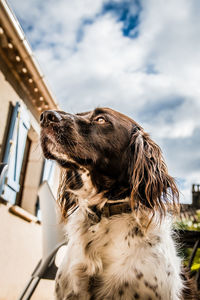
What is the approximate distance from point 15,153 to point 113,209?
2761mm

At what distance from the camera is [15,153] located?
4219 mm

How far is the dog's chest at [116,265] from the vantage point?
142cm

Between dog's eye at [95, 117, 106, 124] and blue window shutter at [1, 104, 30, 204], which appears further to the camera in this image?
blue window shutter at [1, 104, 30, 204]

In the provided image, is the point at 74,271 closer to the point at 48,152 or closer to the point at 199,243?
the point at 48,152

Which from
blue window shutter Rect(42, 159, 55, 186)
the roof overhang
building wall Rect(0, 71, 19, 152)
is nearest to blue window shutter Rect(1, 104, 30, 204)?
building wall Rect(0, 71, 19, 152)

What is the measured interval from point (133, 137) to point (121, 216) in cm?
51

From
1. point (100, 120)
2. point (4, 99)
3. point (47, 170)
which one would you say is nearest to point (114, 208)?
point (100, 120)

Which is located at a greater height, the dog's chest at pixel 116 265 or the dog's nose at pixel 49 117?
the dog's nose at pixel 49 117

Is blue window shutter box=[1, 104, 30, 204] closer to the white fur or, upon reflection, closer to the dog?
the dog

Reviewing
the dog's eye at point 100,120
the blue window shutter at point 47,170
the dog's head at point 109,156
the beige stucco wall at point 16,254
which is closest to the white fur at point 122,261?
Answer: the dog's head at point 109,156

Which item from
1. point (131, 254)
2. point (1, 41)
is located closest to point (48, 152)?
point (131, 254)

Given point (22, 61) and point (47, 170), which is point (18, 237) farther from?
point (22, 61)

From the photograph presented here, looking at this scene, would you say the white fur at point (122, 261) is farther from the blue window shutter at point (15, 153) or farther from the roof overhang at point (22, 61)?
the roof overhang at point (22, 61)

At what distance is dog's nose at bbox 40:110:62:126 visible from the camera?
167 cm
